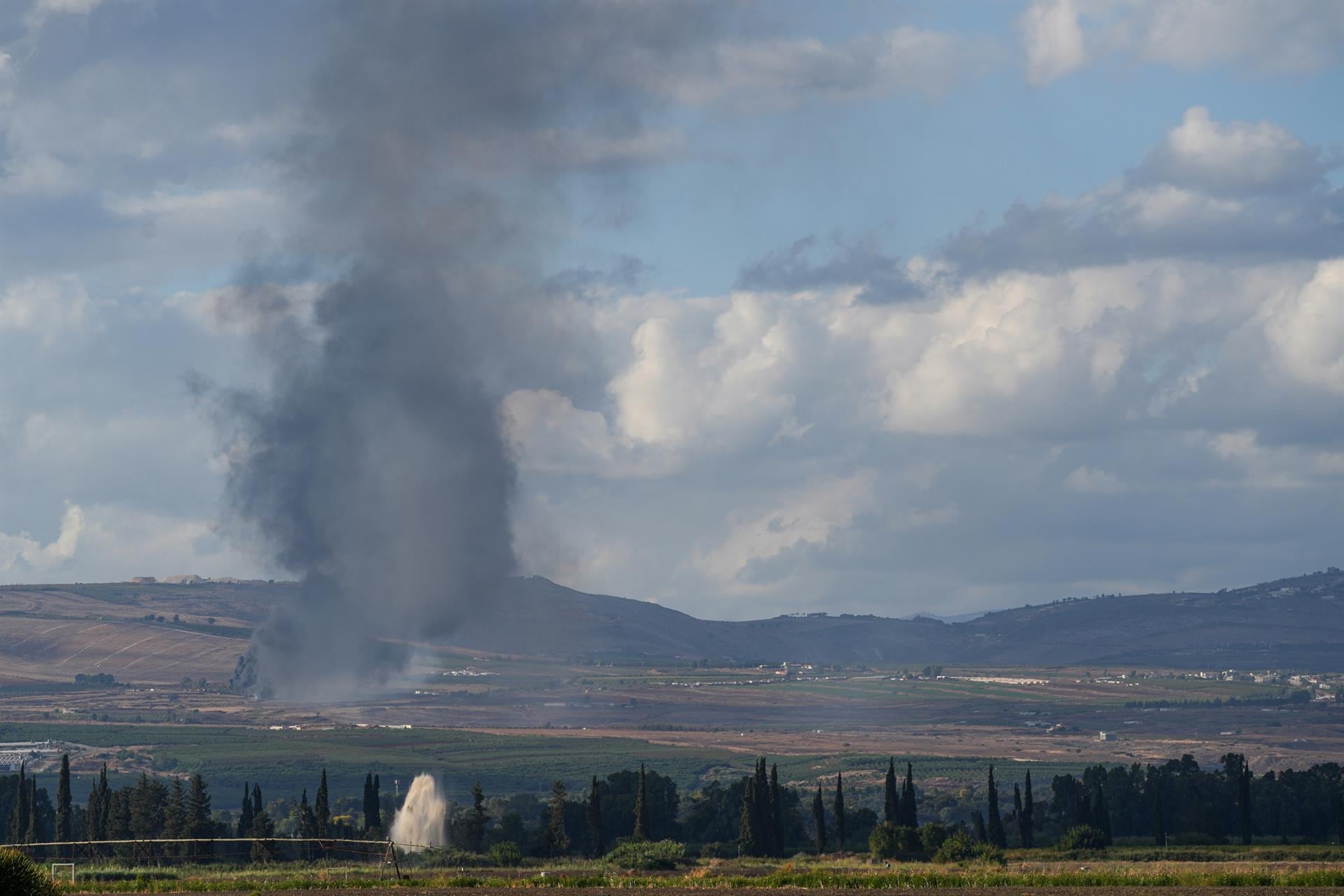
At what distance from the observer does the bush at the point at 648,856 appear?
134m

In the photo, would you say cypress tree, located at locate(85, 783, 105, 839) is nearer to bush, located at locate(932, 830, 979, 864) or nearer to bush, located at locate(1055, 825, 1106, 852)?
bush, located at locate(932, 830, 979, 864)

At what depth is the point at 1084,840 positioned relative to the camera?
177 metres

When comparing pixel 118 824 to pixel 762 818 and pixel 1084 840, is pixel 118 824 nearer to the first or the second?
pixel 762 818

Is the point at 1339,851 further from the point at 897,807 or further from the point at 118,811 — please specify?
the point at 118,811

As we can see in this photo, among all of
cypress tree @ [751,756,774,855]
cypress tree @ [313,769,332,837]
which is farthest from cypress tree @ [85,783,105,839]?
cypress tree @ [751,756,774,855]

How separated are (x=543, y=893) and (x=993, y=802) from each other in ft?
362

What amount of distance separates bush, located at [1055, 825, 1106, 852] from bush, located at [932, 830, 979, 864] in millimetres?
14783

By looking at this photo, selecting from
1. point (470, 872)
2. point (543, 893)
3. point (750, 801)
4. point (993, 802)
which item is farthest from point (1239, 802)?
point (543, 893)

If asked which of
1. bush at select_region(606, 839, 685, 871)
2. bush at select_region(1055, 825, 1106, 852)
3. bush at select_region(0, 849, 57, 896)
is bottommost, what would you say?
bush at select_region(1055, 825, 1106, 852)

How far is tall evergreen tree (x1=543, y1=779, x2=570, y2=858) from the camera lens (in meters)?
176

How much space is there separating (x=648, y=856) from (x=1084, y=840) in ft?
183

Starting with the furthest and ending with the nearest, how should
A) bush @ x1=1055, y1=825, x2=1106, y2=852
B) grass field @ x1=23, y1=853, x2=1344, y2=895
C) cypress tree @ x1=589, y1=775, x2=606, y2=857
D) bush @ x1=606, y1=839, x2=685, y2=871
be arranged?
cypress tree @ x1=589, y1=775, x2=606, y2=857 < bush @ x1=1055, y1=825, x2=1106, y2=852 < bush @ x1=606, y1=839, x2=685, y2=871 < grass field @ x1=23, y1=853, x2=1344, y2=895

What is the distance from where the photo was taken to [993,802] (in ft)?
642

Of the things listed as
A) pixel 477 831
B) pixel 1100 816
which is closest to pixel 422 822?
pixel 477 831
